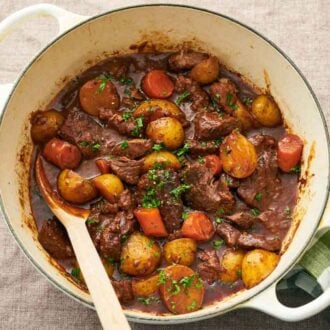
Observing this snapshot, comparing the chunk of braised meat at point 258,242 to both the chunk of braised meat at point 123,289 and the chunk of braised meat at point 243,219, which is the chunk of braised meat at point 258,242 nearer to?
the chunk of braised meat at point 243,219

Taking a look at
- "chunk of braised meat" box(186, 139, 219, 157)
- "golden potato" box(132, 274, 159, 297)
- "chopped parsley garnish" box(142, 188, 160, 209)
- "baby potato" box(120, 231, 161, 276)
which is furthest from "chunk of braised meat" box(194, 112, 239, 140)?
"golden potato" box(132, 274, 159, 297)

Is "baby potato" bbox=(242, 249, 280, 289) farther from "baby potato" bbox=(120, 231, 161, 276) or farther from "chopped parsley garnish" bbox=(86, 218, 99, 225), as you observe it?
"chopped parsley garnish" bbox=(86, 218, 99, 225)

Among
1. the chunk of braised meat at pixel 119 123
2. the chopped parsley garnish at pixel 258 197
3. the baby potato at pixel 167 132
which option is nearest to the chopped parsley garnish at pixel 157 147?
the baby potato at pixel 167 132

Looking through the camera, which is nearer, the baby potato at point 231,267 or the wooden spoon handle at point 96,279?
the wooden spoon handle at point 96,279

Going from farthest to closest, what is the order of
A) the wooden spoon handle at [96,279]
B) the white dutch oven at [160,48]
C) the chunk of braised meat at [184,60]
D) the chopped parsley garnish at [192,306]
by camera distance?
the chunk of braised meat at [184,60] → the chopped parsley garnish at [192,306] → the white dutch oven at [160,48] → the wooden spoon handle at [96,279]

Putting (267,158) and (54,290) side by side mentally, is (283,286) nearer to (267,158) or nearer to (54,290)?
(267,158)

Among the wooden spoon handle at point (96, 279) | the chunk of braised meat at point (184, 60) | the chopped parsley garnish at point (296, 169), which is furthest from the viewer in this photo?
the chunk of braised meat at point (184, 60)

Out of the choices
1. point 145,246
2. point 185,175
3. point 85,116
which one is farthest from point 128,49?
point 145,246
